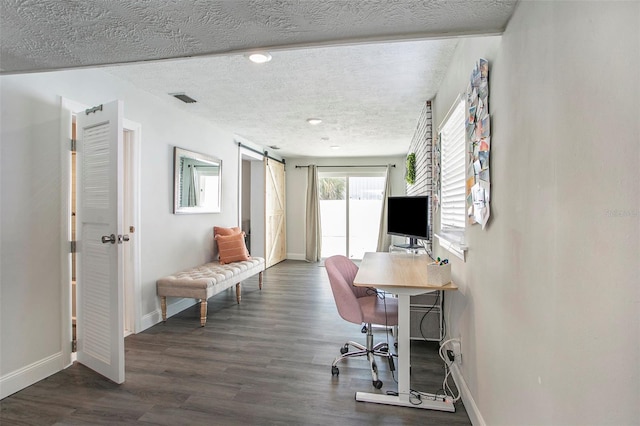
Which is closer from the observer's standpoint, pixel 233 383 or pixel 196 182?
pixel 233 383

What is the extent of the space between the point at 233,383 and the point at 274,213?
4703 mm

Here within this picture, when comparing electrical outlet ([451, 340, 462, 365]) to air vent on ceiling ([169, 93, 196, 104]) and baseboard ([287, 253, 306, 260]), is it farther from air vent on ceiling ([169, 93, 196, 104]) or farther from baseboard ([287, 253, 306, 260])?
baseboard ([287, 253, 306, 260])

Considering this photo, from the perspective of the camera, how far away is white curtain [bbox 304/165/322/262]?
286 inches

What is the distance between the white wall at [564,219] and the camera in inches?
27.3

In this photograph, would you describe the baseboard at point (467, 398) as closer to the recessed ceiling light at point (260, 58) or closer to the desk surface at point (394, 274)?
the desk surface at point (394, 274)

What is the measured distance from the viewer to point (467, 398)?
1909 mm

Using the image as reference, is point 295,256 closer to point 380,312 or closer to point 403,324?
point 380,312

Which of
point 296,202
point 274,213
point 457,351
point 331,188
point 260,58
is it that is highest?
point 260,58

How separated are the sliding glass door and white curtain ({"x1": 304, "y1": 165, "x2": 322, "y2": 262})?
209 mm

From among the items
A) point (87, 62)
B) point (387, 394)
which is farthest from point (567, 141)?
point (87, 62)

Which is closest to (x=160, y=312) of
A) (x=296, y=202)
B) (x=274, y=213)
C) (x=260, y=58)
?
(x=260, y=58)

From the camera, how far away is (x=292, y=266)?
22.0 ft

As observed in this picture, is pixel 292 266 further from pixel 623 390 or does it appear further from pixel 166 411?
pixel 623 390

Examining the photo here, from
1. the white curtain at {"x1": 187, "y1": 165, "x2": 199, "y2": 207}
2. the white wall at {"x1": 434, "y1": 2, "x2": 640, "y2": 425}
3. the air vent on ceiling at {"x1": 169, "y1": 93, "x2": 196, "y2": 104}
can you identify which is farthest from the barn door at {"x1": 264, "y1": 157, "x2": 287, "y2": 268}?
the white wall at {"x1": 434, "y1": 2, "x2": 640, "y2": 425}
